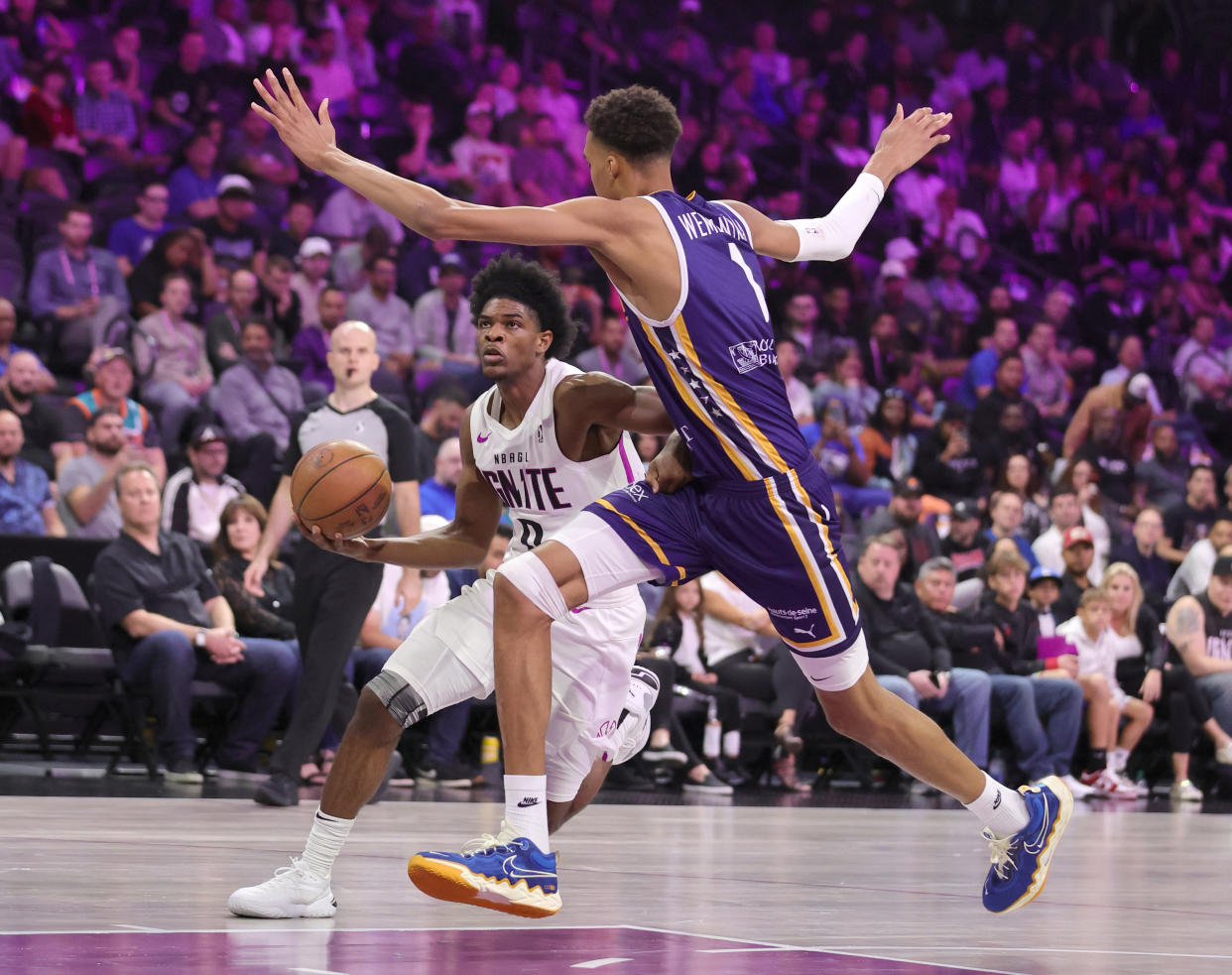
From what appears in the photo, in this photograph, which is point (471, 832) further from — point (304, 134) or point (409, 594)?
point (304, 134)

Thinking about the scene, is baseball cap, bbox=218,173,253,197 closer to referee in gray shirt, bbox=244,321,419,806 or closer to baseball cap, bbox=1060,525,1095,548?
referee in gray shirt, bbox=244,321,419,806

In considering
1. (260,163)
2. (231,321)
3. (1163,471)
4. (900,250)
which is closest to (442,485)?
(231,321)

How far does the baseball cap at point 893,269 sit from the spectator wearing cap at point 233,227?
6.25 meters

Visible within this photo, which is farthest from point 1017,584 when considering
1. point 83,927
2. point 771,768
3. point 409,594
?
point 83,927

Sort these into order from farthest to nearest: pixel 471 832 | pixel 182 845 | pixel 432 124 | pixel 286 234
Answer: pixel 432 124 → pixel 286 234 → pixel 471 832 → pixel 182 845

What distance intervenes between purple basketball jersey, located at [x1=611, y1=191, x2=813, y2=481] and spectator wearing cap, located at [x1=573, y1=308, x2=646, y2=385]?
791 centimetres

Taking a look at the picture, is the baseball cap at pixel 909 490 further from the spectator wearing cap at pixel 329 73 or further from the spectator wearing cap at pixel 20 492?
the spectator wearing cap at pixel 329 73

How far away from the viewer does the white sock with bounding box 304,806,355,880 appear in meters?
4.16

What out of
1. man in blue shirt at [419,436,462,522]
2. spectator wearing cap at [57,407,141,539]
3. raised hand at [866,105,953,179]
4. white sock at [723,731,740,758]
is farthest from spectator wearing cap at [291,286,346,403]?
raised hand at [866,105,953,179]

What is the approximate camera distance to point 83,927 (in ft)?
12.0

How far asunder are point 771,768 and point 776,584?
6718mm

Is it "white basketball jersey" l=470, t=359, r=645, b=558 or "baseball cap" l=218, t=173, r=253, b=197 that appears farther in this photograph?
"baseball cap" l=218, t=173, r=253, b=197

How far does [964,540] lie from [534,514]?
766 centimetres

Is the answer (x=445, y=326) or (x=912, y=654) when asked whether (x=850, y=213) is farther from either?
(x=445, y=326)
